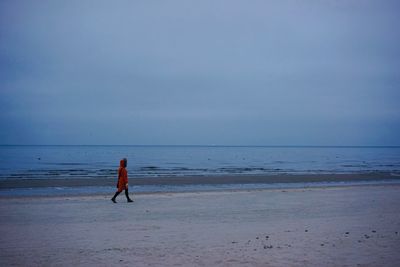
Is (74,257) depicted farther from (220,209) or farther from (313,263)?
(220,209)

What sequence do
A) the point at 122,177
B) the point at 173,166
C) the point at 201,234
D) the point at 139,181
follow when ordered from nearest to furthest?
the point at 201,234 < the point at 122,177 < the point at 139,181 < the point at 173,166

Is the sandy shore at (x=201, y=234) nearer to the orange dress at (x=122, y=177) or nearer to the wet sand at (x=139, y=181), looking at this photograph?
the orange dress at (x=122, y=177)

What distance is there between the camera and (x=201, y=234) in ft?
34.5

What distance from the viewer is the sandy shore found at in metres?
8.05

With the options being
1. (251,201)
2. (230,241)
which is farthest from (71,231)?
(251,201)

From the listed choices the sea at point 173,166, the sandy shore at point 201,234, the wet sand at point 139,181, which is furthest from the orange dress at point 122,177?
the sea at point 173,166

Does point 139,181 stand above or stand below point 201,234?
below

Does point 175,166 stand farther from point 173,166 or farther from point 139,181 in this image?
point 139,181

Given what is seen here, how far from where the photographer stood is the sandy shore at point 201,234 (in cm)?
805

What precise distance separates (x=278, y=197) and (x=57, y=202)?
10.3m

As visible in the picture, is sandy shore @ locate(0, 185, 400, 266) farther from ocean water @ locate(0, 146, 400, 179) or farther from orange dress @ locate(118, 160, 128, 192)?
ocean water @ locate(0, 146, 400, 179)

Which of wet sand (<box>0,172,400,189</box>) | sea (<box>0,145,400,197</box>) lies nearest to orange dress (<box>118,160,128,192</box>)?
wet sand (<box>0,172,400,189</box>)

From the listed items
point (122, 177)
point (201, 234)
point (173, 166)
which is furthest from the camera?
point (173, 166)

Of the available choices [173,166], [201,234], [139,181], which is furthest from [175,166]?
[201,234]
